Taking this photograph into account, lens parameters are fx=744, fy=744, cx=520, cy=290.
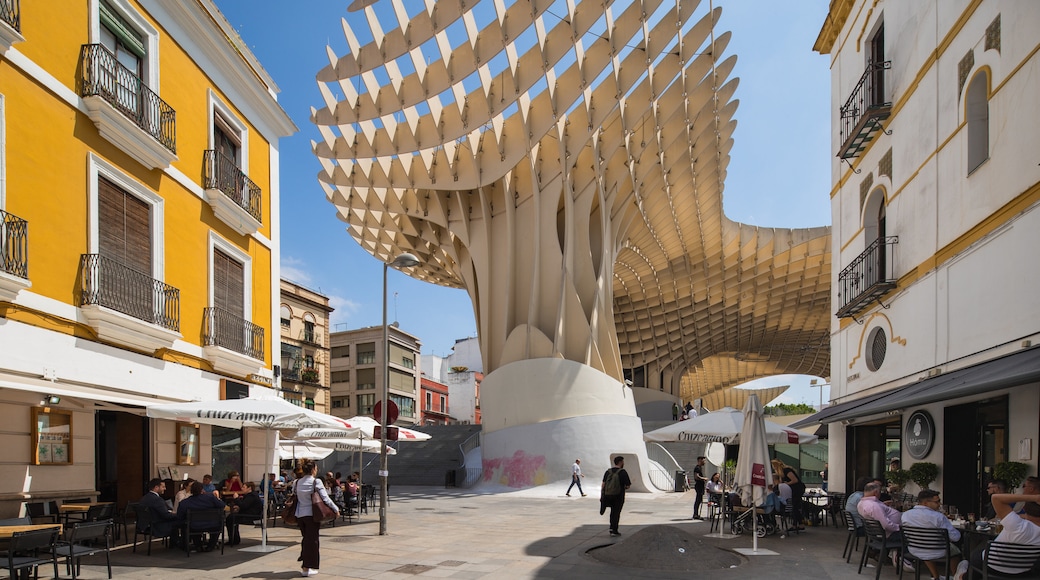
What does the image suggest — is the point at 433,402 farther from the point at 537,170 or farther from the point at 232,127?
the point at 232,127

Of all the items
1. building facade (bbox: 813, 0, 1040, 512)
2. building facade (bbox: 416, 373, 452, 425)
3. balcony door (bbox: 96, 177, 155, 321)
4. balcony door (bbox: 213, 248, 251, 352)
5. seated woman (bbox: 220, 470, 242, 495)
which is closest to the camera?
building facade (bbox: 813, 0, 1040, 512)

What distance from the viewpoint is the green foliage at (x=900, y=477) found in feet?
46.5

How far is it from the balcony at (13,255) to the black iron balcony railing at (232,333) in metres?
5.59

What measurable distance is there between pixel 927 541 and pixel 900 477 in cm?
618

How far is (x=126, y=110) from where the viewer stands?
13117 millimetres

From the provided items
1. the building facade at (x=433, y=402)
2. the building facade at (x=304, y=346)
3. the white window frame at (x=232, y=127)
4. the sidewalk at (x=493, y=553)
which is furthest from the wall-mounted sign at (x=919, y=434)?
the building facade at (x=433, y=402)

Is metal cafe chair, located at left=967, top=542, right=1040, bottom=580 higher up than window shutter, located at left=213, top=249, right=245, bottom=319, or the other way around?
window shutter, located at left=213, top=249, right=245, bottom=319

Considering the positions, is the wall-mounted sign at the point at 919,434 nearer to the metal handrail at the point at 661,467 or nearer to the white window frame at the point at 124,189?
the white window frame at the point at 124,189

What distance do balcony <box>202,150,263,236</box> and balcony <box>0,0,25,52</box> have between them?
5767 mm

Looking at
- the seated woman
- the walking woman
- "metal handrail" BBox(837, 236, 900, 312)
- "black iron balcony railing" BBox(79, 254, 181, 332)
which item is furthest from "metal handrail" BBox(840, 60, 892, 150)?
the seated woman

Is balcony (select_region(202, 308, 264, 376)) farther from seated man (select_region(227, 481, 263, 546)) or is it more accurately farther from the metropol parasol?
the metropol parasol

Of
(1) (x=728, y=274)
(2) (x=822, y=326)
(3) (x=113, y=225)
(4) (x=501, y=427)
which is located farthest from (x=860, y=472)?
(2) (x=822, y=326)

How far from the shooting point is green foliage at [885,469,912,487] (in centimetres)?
1419

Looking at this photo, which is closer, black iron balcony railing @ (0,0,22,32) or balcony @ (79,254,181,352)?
black iron balcony railing @ (0,0,22,32)
